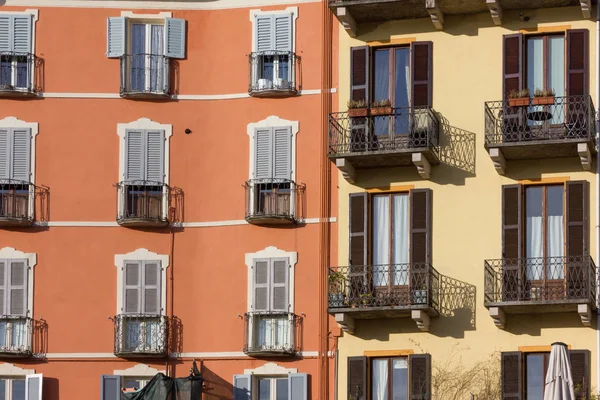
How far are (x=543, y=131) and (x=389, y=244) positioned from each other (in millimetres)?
4406

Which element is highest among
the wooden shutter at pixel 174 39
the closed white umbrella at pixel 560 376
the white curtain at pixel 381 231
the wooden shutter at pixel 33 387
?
the wooden shutter at pixel 174 39

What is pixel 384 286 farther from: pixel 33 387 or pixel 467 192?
pixel 33 387

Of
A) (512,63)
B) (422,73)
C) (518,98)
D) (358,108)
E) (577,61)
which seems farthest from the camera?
(422,73)

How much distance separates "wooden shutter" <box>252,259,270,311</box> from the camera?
5084 cm

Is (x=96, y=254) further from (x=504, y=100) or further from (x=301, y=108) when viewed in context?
(x=504, y=100)

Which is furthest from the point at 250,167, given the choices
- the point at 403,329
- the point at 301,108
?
the point at 403,329

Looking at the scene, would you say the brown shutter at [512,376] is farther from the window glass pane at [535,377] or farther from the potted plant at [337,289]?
the potted plant at [337,289]

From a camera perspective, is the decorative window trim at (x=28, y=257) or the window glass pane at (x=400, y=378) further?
the decorative window trim at (x=28, y=257)

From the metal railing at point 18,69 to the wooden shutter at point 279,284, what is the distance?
724 centimetres

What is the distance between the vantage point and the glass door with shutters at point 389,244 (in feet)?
163

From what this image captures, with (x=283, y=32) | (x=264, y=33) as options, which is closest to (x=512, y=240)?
(x=283, y=32)

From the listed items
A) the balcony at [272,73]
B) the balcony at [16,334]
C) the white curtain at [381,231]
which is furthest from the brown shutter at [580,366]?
the balcony at [16,334]

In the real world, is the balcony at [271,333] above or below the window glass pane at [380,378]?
above

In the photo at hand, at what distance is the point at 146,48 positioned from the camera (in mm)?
52812
